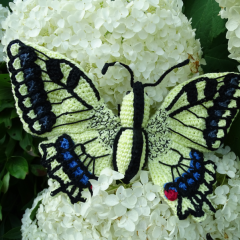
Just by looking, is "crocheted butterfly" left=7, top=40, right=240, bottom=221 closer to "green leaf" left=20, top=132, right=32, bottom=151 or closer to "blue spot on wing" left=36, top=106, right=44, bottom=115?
"blue spot on wing" left=36, top=106, right=44, bottom=115

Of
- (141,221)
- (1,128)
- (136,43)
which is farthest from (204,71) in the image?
(1,128)

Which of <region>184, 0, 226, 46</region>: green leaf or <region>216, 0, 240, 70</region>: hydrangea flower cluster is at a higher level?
<region>184, 0, 226, 46</region>: green leaf

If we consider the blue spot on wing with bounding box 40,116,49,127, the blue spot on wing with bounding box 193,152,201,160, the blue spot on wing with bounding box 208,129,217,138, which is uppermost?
the blue spot on wing with bounding box 208,129,217,138

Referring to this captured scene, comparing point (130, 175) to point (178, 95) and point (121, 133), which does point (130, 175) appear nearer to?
point (121, 133)

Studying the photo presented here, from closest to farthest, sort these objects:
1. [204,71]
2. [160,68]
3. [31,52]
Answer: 1. [31,52]
2. [160,68]
3. [204,71]

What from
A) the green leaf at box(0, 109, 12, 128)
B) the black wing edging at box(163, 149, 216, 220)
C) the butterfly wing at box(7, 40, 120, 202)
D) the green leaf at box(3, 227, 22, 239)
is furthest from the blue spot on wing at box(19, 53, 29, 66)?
the green leaf at box(3, 227, 22, 239)

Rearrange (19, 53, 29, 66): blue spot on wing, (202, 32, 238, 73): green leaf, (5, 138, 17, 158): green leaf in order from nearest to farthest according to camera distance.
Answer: (19, 53, 29, 66): blue spot on wing < (202, 32, 238, 73): green leaf < (5, 138, 17, 158): green leaf
